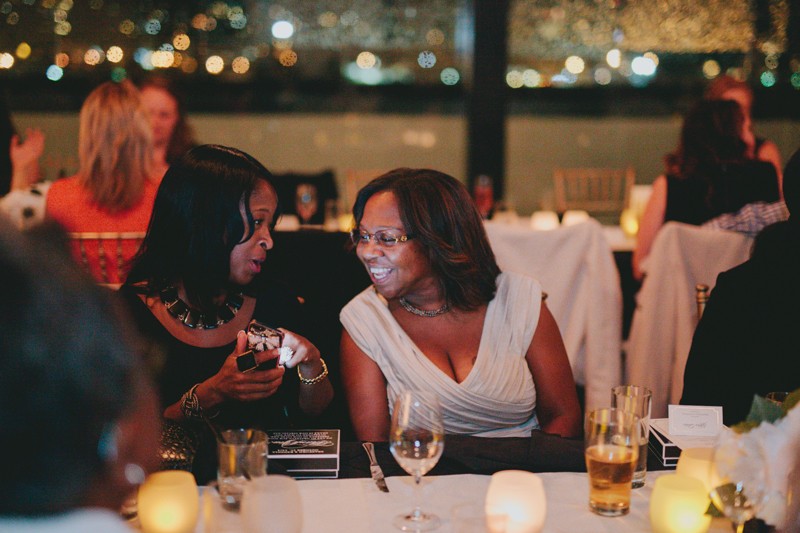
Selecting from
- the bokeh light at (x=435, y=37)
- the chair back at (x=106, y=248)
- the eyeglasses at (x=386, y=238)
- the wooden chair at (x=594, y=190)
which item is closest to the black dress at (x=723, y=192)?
the eyeglasses at (x=386, y=238)

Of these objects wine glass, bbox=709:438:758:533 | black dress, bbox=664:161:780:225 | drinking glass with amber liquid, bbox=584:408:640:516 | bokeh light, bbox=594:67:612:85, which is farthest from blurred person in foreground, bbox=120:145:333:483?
bokeh light, bbox=594:67:612:85

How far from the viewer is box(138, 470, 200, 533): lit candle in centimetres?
134

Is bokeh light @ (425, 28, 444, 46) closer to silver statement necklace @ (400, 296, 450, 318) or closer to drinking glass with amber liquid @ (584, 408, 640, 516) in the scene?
silver statement necklace @ (400, 296, 450, 318)

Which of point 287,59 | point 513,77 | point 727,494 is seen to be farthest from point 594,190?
point 727,494

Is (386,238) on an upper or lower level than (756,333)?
upper

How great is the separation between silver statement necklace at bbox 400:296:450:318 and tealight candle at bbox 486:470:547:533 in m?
0.95

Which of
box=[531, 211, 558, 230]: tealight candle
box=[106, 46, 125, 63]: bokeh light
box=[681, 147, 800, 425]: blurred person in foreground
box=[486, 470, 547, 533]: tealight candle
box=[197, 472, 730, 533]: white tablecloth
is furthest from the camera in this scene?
box=[106, 46, 125, 63]: bokeh light

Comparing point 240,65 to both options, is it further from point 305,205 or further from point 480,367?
point 480,367

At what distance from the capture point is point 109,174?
3516 mm

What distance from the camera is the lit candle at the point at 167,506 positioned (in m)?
1.34

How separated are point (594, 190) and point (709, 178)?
2698mm

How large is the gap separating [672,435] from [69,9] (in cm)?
629

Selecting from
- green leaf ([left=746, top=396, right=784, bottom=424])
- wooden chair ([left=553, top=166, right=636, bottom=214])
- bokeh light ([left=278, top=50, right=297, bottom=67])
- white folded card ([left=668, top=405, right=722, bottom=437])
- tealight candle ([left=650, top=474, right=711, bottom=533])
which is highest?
bokeh light ([left=278, top=50, right=297, bottom=67])

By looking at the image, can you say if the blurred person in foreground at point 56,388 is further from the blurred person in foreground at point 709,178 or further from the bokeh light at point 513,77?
the bokeh light at point 513,77
